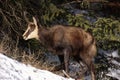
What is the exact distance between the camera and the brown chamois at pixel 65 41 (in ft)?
34.6

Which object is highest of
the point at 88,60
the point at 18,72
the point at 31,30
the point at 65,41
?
the point at 18,72

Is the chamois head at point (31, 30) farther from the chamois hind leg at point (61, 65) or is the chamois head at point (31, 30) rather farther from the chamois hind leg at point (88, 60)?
the chamois hind leg at point (88, 60)

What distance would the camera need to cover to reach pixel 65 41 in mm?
10695

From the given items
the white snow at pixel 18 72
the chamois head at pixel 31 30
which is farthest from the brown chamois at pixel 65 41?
the white snow at pixel 18 72

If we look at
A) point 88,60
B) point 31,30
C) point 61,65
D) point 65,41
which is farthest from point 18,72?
point 88,60

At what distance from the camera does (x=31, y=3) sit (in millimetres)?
13438

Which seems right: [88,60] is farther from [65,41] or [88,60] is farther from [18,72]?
[18,72]

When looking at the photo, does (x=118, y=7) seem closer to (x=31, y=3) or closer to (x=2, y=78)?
(x=31, y=3)

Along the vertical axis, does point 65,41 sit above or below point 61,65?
above

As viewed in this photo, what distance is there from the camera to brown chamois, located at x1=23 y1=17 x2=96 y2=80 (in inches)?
415

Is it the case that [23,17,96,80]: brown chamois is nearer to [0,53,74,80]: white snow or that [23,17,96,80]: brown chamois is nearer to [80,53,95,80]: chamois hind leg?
[80,53,95,80]: chamois hind leg

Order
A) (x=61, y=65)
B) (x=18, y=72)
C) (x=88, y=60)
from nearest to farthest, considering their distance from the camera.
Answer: (x=18, y=72), (x=61, y=65), (x=88, y=60)

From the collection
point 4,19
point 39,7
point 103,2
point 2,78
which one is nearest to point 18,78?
point 2,78

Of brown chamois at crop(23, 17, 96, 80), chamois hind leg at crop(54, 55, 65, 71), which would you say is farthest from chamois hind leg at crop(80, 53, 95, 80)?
chamois hind leg at crop(54, 55, 65, 71)
